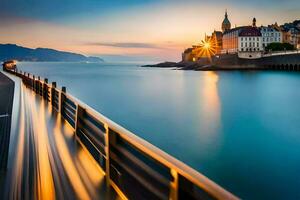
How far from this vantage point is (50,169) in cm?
467

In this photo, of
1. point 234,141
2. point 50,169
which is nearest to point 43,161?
point 50,169

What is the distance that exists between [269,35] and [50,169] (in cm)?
12530

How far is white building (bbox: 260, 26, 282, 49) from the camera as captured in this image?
119 m

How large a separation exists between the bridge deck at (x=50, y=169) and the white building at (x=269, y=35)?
400 feet

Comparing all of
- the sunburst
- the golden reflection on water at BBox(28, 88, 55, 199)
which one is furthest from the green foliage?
the golden reflection on water at BBox(28, 88, 55, 199)

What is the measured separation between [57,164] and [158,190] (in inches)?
103

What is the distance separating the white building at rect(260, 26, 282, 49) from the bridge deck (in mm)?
121877

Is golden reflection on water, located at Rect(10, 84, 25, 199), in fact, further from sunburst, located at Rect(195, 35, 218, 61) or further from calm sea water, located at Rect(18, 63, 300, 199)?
sunburst, located at Rect(195, 35, 218, 61)

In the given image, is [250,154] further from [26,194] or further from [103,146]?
[26,194]

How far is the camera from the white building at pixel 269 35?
119125 millimetres

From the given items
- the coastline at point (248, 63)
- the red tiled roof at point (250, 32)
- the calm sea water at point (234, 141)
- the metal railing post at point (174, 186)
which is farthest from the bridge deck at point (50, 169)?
the red tiled roof at point (250, 32)

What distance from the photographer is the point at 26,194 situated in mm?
3660

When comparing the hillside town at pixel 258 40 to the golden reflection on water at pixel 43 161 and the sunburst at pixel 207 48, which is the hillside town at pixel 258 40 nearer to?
the sunburst at pixel 207 48

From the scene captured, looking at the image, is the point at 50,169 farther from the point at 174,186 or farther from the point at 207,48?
the point at 207,48
